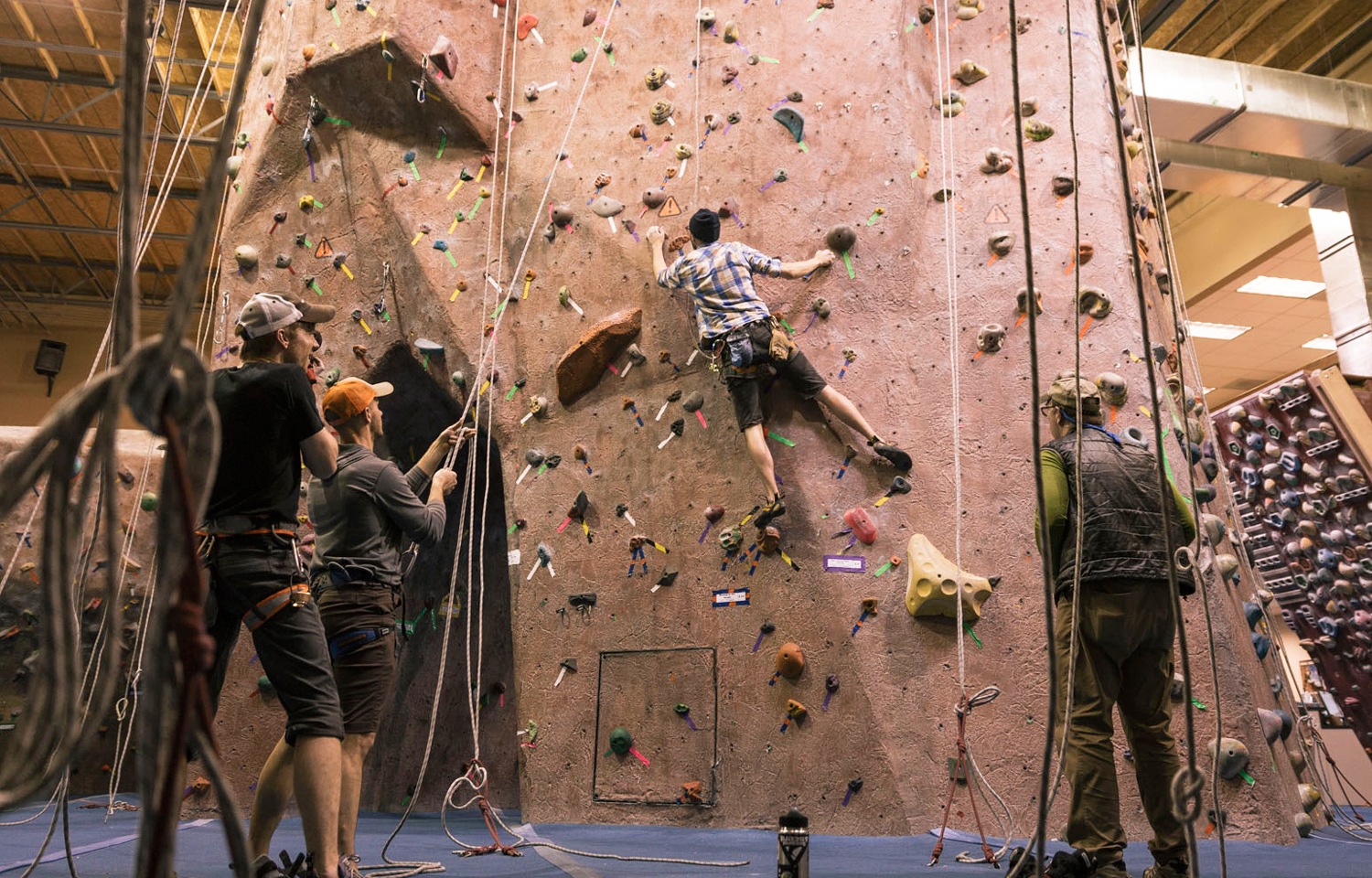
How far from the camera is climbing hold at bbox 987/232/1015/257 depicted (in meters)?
4.62

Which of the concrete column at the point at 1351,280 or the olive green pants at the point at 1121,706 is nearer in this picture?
the olive green pants at the point at 1121,706

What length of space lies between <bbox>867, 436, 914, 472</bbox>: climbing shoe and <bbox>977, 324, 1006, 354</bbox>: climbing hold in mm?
616

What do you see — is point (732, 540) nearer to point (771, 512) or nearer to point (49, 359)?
point (771, 512)

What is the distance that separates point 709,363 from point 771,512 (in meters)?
0.82

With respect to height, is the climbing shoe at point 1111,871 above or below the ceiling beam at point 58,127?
below

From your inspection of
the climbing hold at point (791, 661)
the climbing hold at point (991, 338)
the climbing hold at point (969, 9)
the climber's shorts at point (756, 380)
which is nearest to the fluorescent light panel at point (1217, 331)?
the climbing hold at point (969, 9)

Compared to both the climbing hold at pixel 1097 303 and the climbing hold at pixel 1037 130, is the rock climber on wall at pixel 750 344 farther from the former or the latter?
the climbing hold at pixel 1037 130

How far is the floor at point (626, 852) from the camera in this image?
2869 millimetres

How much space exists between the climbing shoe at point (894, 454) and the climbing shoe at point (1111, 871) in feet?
6.57

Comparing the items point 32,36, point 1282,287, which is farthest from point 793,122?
point 1282,287

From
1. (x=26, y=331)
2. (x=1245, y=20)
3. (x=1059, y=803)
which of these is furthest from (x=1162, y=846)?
(x=26, y=331)

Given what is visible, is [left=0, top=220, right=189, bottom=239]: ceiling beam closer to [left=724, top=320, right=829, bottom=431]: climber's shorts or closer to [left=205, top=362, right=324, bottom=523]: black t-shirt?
[left=724, top=320, right=829, bottom=431]: climber's shorts

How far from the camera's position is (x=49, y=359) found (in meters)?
13.1

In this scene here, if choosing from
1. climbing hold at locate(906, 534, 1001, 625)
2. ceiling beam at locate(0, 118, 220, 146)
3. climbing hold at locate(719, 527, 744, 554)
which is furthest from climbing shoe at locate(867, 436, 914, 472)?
ceiling beam at locate(0, 118, 220, 146)
